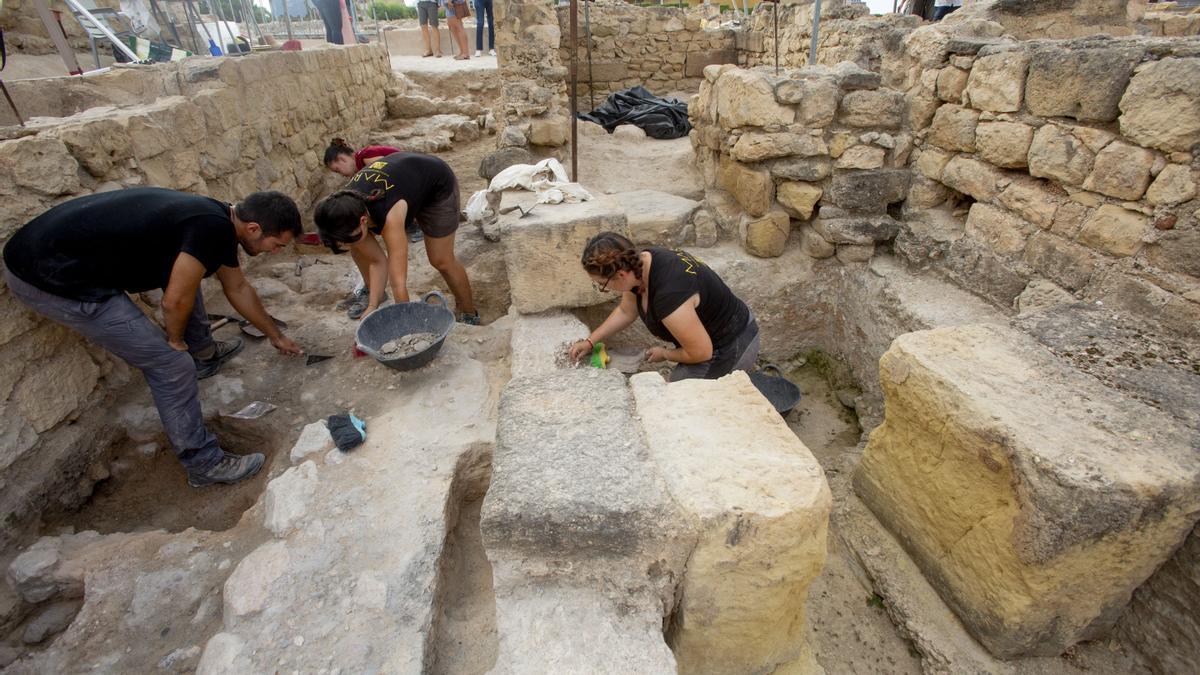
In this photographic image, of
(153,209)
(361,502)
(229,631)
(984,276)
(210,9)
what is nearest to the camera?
(229,631)

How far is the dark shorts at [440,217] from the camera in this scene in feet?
12.5

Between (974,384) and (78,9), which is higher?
(78,9)

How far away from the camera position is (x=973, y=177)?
125 inches

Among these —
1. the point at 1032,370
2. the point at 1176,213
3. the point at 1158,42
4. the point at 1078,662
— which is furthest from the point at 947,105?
the point at 1078,662

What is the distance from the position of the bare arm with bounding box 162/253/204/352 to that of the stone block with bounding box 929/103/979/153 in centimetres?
416

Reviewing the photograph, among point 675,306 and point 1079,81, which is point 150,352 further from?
point 1079,81

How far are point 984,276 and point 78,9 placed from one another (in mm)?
8109

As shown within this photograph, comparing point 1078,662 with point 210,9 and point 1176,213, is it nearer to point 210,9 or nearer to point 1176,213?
point 1176,213

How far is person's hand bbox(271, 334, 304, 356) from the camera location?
3.52 meters

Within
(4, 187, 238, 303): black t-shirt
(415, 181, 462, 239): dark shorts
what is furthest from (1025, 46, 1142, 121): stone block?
(4, 187, 238, 303): black t-shirt

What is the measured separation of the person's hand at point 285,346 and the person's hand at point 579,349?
1899 mm

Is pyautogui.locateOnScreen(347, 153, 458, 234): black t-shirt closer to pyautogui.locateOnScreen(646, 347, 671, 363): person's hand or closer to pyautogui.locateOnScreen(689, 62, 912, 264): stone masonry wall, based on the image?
pyautogui.locateOnScreen(646, 347, 671, 363): person's hand

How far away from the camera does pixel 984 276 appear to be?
312cm

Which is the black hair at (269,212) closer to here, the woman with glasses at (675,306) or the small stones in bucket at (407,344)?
the small stones in bucket at (407,344)
